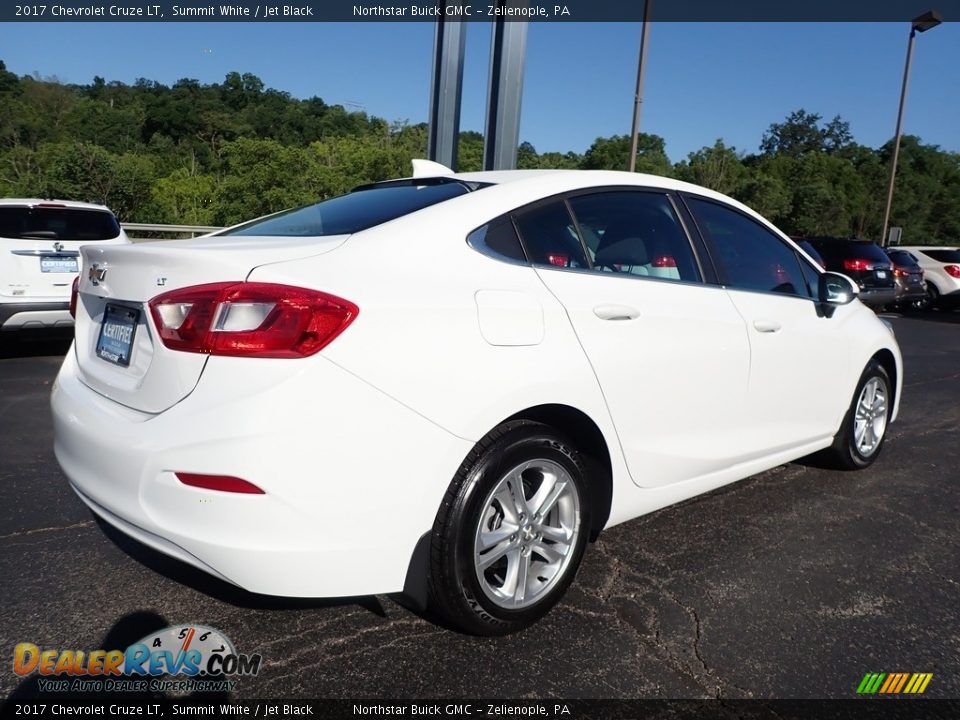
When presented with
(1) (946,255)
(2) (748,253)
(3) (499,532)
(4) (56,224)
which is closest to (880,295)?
(1) (946,255)

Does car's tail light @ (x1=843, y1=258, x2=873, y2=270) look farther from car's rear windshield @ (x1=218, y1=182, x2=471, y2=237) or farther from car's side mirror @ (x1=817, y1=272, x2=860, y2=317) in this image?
car's rear windshield @ (x1=218, y1=182, x2=471, y2=237)

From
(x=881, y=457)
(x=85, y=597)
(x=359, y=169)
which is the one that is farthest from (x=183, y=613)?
(x=359, y=169)

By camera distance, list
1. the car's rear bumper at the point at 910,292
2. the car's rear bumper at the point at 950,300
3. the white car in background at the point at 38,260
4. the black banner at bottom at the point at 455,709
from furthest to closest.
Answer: the car's rear bumper at the point at 950,300 → the car's rear bumper at the point at 910,292 → the white car in background at the point at 38,260 → the black banner at bottom at the point at 455,709

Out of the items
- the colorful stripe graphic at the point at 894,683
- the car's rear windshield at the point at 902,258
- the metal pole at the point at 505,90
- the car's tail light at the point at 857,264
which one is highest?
the metal pole at the point at 505,90

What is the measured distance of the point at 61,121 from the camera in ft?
202

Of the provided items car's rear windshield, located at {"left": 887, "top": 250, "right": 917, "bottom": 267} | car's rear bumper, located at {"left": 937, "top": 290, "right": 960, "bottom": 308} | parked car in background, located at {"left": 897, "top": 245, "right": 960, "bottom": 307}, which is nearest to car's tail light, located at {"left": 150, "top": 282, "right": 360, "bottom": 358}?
car's rear windshield, located at {"left": 887, "top": 250, "right": 917, "bottom": 267}

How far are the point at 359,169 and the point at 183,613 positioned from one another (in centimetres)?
5857

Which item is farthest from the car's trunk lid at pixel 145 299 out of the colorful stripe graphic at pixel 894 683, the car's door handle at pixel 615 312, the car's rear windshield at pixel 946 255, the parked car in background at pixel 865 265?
the car's rear windshield at pixel 946 255

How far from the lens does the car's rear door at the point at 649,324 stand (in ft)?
8.62

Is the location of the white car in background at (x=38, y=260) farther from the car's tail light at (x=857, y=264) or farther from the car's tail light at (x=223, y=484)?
the car's tail light at (x=857, y=264)

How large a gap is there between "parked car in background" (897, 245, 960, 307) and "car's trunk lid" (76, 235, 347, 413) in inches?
702

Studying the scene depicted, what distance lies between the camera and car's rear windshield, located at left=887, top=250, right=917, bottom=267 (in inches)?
642

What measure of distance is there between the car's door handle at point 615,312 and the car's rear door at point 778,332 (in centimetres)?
75

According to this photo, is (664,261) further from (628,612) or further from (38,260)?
(38,260)
